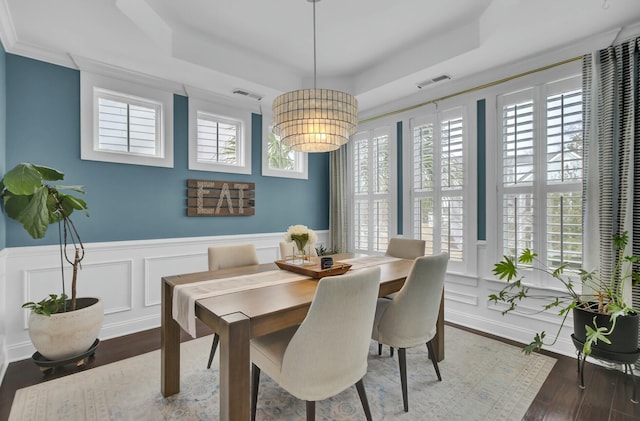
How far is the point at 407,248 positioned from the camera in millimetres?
3041

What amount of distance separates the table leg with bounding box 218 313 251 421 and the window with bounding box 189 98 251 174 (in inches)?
105

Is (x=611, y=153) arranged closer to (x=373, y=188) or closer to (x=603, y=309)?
(x=603, y=309)

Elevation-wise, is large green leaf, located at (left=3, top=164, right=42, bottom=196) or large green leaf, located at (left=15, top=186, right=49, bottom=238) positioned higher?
large green leaf, located at (left=3, top=164, right=42, bottom=196)

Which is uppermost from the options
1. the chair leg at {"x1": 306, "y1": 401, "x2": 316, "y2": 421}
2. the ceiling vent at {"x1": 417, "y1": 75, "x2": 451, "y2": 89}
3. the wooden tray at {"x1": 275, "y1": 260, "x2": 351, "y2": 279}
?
the ceiling vent at {"x1": 417, "y1": 75, "x2": 451, "y2": 89}

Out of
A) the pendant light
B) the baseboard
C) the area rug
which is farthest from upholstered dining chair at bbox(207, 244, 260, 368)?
the baseboard

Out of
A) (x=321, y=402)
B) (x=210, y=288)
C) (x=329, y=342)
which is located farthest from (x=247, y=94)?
(x=321, y=402)

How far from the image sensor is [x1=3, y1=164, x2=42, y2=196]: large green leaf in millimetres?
2119

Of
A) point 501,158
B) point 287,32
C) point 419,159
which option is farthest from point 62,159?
point 501,158

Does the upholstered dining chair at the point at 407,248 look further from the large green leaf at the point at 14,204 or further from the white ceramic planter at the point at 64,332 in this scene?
the large green leaf at the point at 14,204

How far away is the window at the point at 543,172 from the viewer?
2648 millimetres

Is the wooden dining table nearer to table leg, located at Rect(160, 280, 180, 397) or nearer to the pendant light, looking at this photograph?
table leg, located at Rect(160, 280, 180, 397)

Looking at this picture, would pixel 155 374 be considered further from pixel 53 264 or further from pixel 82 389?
pixel 53 264

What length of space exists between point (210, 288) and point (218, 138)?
8.15 ft

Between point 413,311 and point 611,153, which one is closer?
point 413,311
